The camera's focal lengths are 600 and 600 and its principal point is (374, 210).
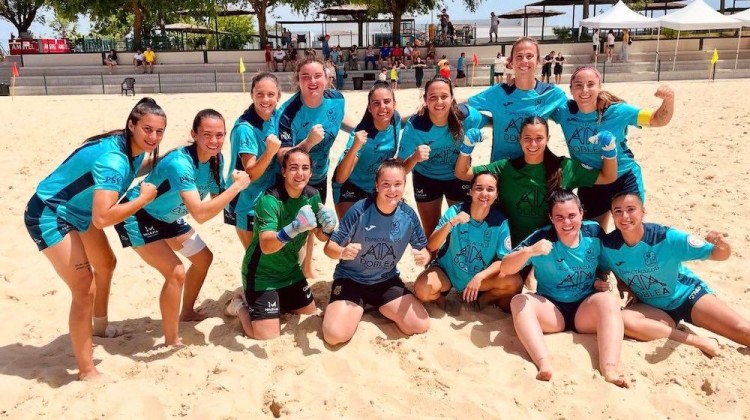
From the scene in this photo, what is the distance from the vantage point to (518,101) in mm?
4504

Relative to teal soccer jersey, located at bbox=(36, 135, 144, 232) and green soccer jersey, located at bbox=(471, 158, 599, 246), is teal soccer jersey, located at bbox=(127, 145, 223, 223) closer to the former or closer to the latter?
Answer: teal soccer jersey, located at bbox=(36, 135, 144, 232)

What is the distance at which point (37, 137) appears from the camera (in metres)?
11.1

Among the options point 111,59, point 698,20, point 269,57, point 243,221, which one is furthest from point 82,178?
point 111,59

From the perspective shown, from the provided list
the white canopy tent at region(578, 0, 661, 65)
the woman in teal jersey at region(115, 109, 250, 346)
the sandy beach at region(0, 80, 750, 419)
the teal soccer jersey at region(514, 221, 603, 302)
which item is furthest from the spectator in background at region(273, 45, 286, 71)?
the teal soccer jersey at region(514, 221, 603, 302)

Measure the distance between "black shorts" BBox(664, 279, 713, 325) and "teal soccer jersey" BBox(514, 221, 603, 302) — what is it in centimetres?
56

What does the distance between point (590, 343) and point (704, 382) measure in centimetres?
66

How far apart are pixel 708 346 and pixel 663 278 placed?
1.60 ft

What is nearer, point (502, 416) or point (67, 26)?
point (502, 416)

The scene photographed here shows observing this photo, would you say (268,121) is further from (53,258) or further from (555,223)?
(555,223)

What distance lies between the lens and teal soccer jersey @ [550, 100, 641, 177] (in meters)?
4.34

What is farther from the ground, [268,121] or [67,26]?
[67,26]

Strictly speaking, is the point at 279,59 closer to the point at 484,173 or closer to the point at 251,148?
the point at 251,148

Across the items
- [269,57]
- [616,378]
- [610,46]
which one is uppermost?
[610,46]

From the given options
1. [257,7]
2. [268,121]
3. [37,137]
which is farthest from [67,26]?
[268,121]
